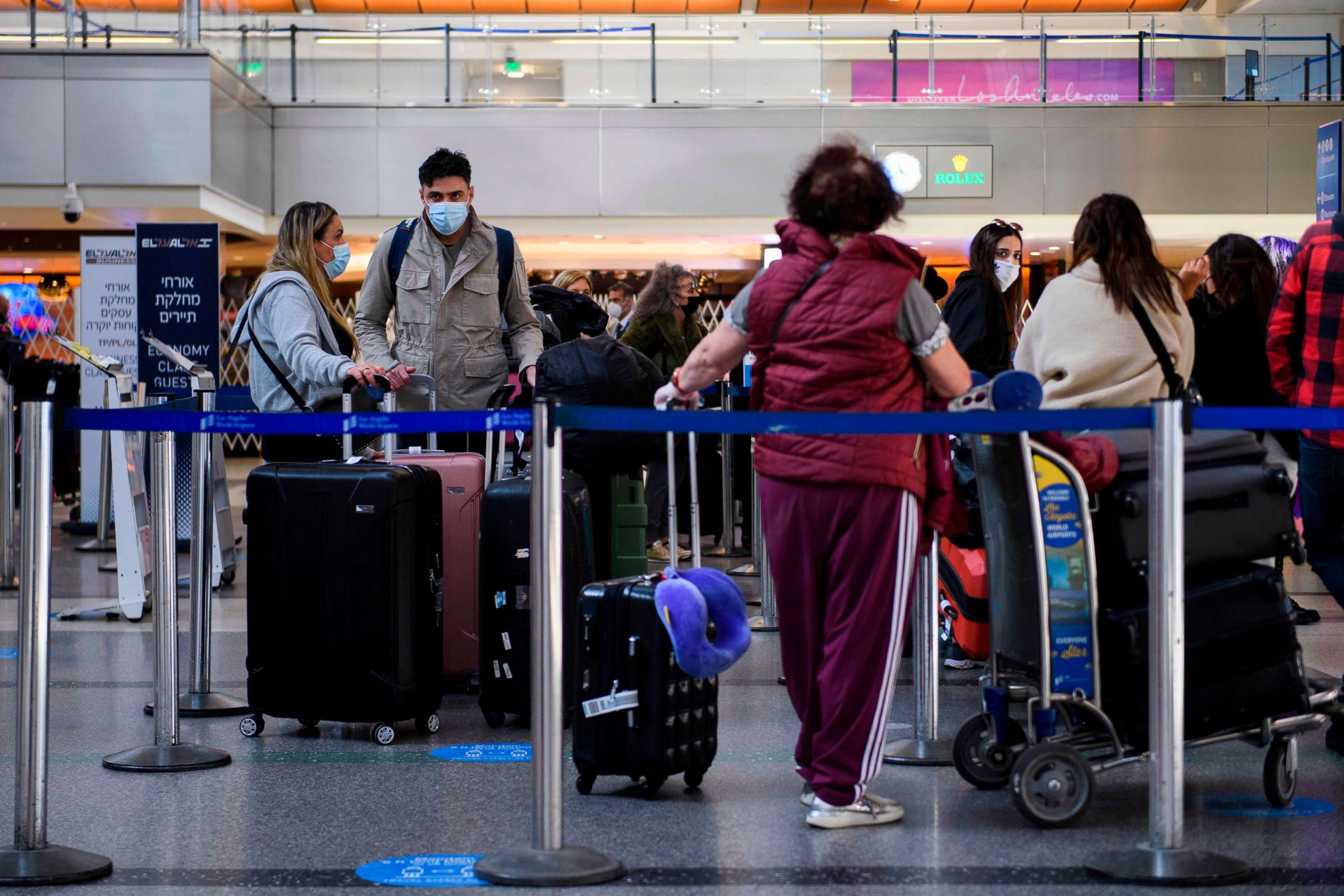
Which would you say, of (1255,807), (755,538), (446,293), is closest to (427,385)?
(446,293)

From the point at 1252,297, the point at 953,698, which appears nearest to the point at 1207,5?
the point at 1252,297

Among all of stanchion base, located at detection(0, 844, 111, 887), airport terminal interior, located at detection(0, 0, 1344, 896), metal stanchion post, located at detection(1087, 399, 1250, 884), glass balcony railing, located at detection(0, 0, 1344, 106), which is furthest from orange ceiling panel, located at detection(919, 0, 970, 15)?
stanchion base, located at detection(0, 844, 111, 887)

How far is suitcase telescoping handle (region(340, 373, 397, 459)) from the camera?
14.3ft

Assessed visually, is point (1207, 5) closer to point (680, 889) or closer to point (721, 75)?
point (721, 75)

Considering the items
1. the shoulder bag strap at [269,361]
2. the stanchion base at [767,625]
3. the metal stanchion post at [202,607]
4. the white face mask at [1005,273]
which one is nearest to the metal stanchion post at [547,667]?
the metal stanchion post at [202,607]

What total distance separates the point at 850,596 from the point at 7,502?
5.95 metres

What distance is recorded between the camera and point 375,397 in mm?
4617

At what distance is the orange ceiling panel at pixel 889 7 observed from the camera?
21.3 m

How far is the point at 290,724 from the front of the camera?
4.17 meters

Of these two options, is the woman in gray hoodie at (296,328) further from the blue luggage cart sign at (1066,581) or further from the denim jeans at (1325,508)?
the denim jeans at (1325,508)

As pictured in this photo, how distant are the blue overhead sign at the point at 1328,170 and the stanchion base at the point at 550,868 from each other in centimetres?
619

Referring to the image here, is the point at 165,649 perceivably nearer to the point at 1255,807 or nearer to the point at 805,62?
the point at 1255,807

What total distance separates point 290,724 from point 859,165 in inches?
88.5

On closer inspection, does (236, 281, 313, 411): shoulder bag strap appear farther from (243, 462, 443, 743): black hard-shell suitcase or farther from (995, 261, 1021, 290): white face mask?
(995, 261, 1021, 290): white face mask
